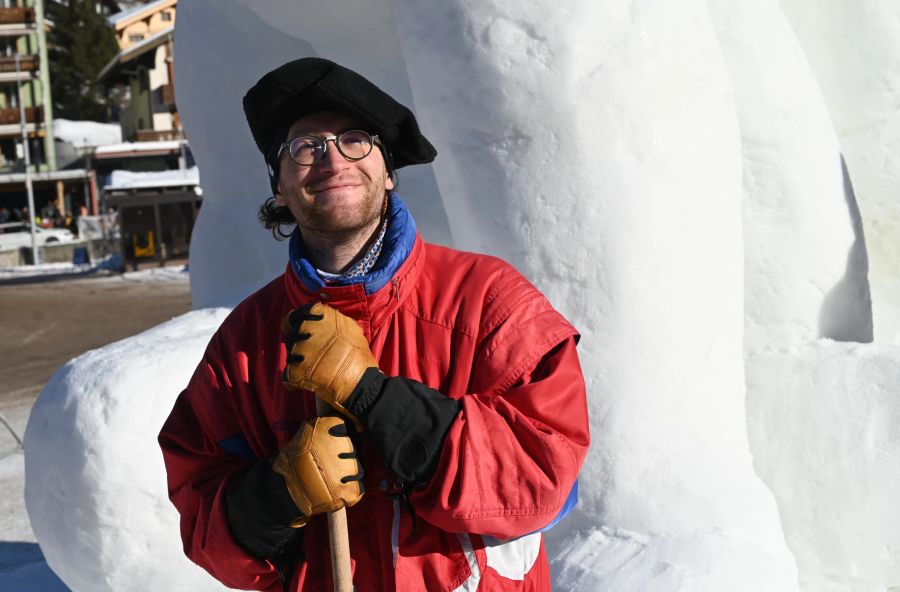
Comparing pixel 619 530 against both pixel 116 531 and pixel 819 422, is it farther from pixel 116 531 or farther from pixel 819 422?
pixel 116 531

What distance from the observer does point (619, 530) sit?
212 centimetres

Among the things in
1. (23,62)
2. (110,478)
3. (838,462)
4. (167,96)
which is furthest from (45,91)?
(838,462)

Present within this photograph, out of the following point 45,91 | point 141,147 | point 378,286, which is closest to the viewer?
point 378,286

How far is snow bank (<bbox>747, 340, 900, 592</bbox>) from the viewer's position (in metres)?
2.24

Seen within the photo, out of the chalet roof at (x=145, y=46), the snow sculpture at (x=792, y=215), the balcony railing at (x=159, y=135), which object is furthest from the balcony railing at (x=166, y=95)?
the snow sculpture at (x=792, y=215)

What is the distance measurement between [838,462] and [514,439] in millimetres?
1170

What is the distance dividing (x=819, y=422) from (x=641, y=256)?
0.56 metres

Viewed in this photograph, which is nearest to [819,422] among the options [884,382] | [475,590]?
[884,382]

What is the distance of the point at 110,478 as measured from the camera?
7.86 feet

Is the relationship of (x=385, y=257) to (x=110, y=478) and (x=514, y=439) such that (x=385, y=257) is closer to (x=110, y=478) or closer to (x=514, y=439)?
(x=514, y=439)

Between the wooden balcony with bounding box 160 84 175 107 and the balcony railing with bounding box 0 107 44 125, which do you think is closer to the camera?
the wooden balcony with bounding box 160 84 175 107

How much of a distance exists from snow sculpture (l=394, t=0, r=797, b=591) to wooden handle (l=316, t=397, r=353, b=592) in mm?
731

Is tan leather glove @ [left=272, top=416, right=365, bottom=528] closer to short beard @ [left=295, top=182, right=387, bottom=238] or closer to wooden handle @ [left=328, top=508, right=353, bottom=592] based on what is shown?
wooden handle @ [left=328, top=508, right=353, bottom=592]

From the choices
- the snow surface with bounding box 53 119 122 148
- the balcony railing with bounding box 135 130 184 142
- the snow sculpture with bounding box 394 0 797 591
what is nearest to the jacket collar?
the snow sculpture with bounding box 394 0 797 591
